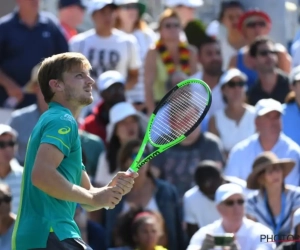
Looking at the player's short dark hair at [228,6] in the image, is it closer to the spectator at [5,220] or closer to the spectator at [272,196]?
the spectator at [272,196]

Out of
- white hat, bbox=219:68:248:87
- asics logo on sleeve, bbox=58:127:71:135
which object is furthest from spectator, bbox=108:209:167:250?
asics logo on sleeve, bbox=58:127:71:135

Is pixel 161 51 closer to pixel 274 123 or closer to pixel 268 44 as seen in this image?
pixel 268 44

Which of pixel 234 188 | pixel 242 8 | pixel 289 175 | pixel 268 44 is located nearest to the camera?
pixel 234 188

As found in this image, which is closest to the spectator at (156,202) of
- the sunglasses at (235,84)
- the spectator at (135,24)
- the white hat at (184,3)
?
the sunglasses at (235,84)

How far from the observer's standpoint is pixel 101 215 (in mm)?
8977

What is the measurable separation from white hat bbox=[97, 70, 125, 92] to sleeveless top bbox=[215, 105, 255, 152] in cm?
105

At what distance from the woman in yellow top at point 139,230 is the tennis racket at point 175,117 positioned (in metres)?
1.84

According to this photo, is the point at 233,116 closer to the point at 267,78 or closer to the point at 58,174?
the point at 267,78

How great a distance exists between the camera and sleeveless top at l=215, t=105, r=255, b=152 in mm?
9773

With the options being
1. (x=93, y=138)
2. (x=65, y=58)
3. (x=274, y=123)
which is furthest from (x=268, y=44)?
(x=65, y=58)

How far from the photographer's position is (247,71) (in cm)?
1070

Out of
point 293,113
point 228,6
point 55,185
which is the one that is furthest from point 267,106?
point 55,185

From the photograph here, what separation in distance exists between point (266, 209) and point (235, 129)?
5.48ft

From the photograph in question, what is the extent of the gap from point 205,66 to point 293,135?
1583mm
